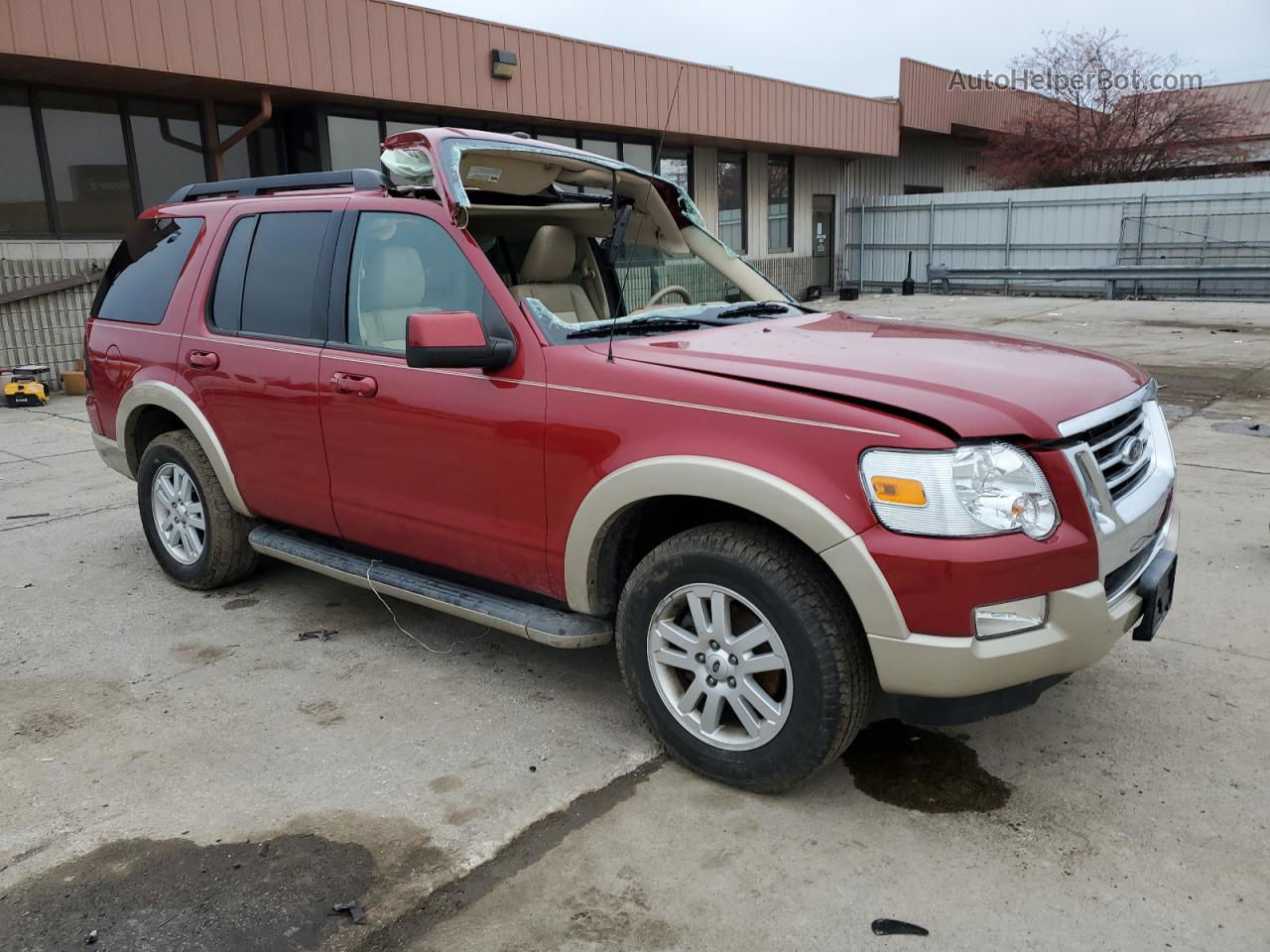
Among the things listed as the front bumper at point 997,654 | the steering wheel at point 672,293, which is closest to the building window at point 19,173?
the steering wheel at point 672,293

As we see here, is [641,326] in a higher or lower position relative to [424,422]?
higher

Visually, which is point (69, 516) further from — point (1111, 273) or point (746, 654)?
point (1111, 273)

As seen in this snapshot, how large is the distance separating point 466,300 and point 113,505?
4.24 metres

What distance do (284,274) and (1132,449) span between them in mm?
3336

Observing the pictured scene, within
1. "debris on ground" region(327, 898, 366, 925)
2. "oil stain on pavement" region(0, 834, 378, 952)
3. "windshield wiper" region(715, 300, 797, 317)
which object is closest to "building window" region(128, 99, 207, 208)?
"windshield wiper" region(715, 300, 797, 317)

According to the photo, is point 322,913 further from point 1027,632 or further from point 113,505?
point 113,505

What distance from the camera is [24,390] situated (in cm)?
1095

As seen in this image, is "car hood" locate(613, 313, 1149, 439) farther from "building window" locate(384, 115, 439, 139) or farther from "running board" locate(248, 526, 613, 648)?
"building window" locate(384, 115, 439, 139)

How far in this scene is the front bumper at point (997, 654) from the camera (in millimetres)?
2576

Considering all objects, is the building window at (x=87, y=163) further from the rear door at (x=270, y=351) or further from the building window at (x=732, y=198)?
the building window at (x=732, y=198)

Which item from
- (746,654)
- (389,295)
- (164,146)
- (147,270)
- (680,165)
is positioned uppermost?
(680,165)

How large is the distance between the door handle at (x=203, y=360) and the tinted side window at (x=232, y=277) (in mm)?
135

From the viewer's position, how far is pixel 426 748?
335cm

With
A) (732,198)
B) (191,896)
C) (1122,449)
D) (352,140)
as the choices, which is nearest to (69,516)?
(191,896)
